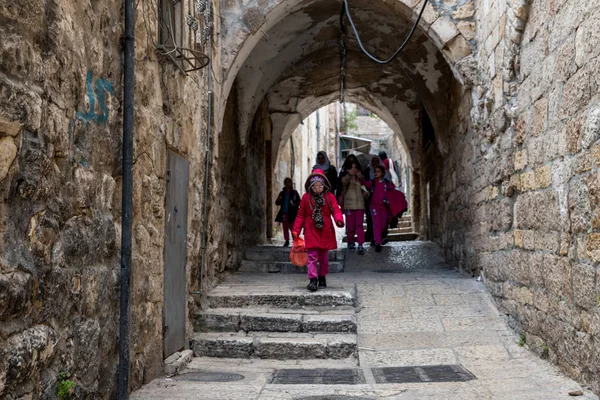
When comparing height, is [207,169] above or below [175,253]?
above

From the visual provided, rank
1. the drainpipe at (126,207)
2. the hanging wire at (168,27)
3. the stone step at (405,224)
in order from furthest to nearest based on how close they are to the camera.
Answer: the stone step at (405,224)
the hanging wire at (168,27)
the drainpipe at (126,207)

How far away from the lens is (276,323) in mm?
5148

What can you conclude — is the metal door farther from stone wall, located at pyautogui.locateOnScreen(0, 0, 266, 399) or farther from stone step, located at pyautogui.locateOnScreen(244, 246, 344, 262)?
stone step, located at pyautogui.locateOnScreen(244, 246, 344, 262)

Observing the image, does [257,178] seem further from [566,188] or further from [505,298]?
[566,188]

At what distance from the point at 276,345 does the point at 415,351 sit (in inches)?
41.0

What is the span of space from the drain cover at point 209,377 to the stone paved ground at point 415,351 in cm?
9

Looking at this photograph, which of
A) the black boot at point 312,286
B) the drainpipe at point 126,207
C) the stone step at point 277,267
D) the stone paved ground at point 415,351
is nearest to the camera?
the drainpipe at point 126,207

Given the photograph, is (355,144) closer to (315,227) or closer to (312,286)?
(315,227)

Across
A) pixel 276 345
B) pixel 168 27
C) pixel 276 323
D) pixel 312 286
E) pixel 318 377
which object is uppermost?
pixel 168 27

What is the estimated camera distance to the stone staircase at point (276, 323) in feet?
15.6

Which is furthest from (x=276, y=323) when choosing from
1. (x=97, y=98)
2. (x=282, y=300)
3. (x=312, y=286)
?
(x=97, y=98)

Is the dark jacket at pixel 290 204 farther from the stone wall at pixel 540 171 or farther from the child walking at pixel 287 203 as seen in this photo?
the stone wall at pixel 540 171

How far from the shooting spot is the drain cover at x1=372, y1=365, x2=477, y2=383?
3992 millimetres

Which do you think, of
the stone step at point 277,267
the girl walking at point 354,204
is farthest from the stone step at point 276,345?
the girl walking at point 354,204
